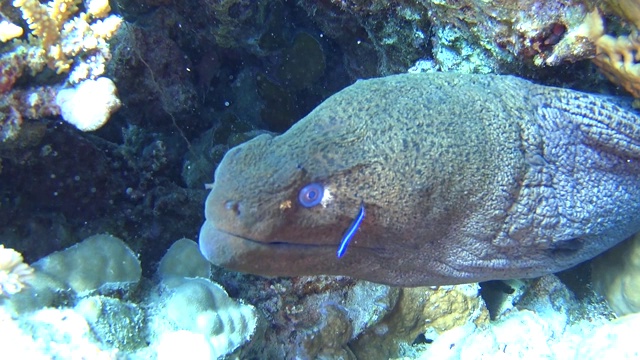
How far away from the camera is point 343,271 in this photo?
2.51 metres

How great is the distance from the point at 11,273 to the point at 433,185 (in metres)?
2.44

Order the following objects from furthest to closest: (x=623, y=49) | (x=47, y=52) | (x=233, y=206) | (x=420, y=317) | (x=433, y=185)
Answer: (x=420, y=317) < (x=47, y=52) < (x=623, y=49) < (x=433, y=185) < (x=233, y=206)

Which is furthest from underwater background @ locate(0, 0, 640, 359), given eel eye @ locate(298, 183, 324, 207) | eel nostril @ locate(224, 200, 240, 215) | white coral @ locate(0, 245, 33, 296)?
eel eye @ locate(298, 183, 324, 207)

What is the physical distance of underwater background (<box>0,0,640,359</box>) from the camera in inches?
105

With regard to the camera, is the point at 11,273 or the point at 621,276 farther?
the point at 621,276

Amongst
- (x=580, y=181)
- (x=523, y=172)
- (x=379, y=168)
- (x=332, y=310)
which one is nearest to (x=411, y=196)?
(x=379, y=168)

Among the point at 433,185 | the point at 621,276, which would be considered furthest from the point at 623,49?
the point at 621,276

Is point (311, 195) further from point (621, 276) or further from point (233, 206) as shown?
point (621, 276)

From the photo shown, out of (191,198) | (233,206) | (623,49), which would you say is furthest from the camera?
(191,198)

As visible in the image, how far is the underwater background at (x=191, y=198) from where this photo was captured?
2656mm

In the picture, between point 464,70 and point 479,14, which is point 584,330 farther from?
point 479,14

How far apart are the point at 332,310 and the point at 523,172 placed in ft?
5.95

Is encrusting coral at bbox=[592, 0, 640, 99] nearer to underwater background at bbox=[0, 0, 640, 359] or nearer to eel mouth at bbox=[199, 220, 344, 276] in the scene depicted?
underwater background at bbox=[0, 0, 640, 359]

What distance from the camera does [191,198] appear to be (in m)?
4.41
